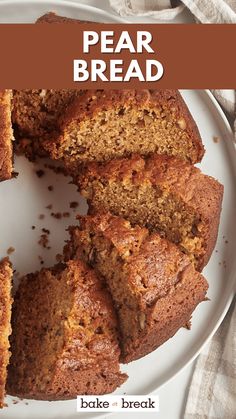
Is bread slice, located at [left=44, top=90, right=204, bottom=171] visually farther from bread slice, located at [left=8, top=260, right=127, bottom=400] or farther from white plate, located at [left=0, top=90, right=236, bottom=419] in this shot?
bread slice, located at [left=8, top=260, right=127, bottom=400]

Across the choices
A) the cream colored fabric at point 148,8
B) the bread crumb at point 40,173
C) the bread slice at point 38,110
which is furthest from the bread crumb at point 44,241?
the cream colored fabric at point 148,8

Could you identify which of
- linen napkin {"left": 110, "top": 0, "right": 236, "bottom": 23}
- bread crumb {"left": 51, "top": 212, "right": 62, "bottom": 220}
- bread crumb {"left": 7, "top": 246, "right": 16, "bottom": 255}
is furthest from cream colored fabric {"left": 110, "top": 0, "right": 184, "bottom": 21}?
bread crumb {"left": 7, "top": 246, "right": 16, "bottom": 255}

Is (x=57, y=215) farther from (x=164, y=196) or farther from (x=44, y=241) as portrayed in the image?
(x=164, y=196)

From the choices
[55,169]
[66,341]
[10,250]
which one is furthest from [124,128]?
[66,341]

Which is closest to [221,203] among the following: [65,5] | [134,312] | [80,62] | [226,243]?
[226,243]

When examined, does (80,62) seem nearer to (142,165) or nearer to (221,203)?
(142,165)

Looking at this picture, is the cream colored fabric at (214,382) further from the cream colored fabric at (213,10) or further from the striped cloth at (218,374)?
the cream colored fabric at (213,10)
